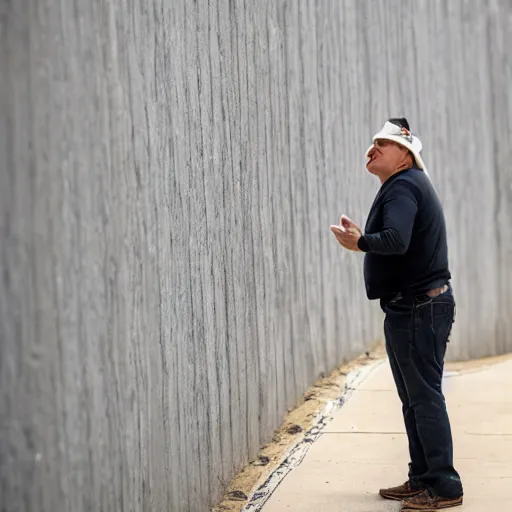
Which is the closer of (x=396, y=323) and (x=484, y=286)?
(x=396, y=323)

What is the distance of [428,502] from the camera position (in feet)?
14.3

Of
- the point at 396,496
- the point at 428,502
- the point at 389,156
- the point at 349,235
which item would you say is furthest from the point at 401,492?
the point at 389,156

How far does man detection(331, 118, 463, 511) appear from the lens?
4.31 m

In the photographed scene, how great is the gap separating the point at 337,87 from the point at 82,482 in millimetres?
4515

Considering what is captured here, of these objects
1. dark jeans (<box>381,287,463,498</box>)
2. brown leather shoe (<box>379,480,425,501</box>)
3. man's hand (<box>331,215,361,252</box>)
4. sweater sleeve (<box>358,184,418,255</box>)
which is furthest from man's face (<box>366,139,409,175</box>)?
brown leather shoe (<box>379,480,425,501</box>)

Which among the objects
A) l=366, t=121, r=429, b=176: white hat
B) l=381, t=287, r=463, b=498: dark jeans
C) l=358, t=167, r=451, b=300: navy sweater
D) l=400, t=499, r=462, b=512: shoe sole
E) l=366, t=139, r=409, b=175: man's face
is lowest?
l=400, t=499, r=462, b=512: shoe sole

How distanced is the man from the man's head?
0.15ft

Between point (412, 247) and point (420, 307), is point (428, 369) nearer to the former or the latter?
point (420, 307)

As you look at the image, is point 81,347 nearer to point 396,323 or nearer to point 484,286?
point 396,323

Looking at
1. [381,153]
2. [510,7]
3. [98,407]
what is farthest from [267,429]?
[510,7]

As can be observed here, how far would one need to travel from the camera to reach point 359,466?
5.05m

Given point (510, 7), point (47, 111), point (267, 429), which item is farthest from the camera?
point (510, 7)

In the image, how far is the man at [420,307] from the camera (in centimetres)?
431

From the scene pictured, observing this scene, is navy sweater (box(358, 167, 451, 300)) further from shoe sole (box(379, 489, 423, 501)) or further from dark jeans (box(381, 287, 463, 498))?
shoe sole (box(379, 489, 423, 501))
